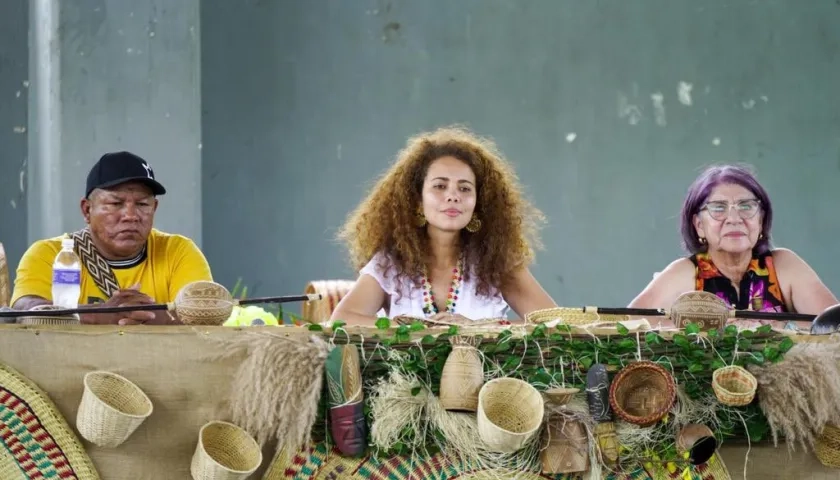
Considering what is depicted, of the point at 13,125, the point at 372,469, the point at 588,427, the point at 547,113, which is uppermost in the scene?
the point at 547,113

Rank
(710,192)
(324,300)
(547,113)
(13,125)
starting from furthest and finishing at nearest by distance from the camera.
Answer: (547,113)
(13,125)
(324,300)
(710,192)

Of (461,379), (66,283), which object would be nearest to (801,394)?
(461,379)

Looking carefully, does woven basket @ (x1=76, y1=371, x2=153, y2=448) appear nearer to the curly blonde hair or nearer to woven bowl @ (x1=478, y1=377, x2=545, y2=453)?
woven bowl @ (x1=478, y1=377, x2=545, y2=453)

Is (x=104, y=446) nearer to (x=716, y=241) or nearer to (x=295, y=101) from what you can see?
(x=716, y=241)

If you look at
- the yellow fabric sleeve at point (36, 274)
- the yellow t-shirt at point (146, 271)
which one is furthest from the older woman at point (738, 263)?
the yellow fabric sleeve at point (36, 274)

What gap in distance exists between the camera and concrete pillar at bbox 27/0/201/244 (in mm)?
5008

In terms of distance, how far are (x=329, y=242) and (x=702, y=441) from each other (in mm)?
3484

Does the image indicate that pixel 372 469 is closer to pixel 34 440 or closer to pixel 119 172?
pixel 34 440

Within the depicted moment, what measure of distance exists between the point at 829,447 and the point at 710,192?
135 cm

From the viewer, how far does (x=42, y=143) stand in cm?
506

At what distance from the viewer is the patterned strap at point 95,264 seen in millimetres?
3494

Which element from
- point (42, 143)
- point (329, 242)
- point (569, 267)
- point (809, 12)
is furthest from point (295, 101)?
point (809, 12)

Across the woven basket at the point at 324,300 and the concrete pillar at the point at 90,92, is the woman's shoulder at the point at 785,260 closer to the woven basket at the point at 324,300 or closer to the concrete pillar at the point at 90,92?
the woven basket at the point at 324,300

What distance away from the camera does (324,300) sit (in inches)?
176
